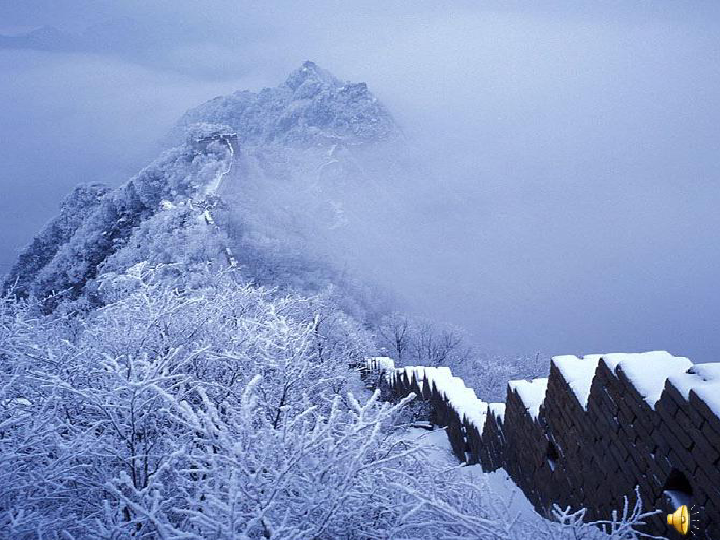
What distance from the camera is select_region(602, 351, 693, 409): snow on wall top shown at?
9.88 ft

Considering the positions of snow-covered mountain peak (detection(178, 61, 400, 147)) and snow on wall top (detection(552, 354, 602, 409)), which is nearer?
snow on wall top (detection(552, 354, 602, 409))

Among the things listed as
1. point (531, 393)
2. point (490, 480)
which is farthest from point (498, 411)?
point (531, 393)

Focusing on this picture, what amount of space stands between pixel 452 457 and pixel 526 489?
2.57 metres

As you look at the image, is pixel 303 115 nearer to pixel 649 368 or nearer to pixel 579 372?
pixel 579 372

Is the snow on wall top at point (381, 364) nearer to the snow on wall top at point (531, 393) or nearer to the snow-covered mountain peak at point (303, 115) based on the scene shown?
the snow on wall top at point (531, 393)

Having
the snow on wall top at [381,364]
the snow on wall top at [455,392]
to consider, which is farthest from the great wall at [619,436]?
the snow on wall top at [381,364]

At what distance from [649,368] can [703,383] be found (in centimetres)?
55

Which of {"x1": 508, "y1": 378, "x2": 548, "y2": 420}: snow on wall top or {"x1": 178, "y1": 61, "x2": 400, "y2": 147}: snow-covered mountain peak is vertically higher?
{"x1": 178, "y1": 61, "x2": 400, "y2": 147}: snow-covered mountain peak

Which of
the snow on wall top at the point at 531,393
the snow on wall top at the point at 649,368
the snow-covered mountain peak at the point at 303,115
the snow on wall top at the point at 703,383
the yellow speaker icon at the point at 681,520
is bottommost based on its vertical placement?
the snow on wall top at the point at 531,393

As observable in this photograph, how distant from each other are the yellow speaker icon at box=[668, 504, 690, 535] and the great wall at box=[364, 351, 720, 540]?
0.05 m

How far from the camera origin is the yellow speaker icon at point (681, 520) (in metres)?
2.63

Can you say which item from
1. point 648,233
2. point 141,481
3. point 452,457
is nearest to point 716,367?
point 141,481

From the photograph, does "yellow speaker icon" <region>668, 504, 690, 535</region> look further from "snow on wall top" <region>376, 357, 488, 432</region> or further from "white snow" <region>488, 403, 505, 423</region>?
"snow on wall top" <region>376, 357, 488, 432</region>

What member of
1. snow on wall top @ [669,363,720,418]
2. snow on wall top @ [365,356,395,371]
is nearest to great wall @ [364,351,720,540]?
snow on wall top @ [669,363,720,418]
